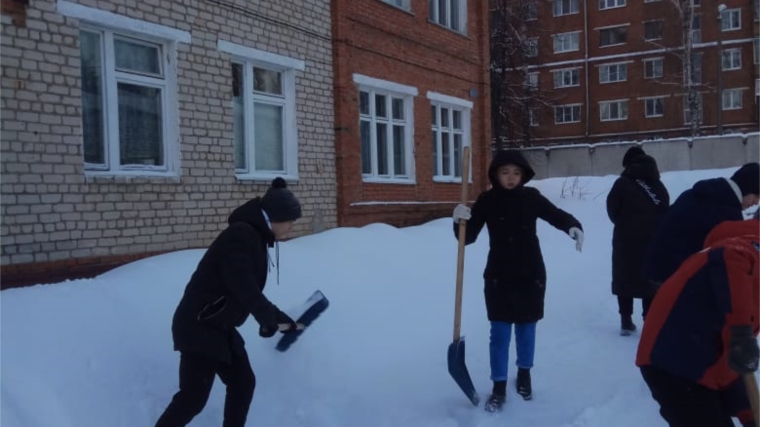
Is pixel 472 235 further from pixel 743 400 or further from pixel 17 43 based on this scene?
pixel 17 43

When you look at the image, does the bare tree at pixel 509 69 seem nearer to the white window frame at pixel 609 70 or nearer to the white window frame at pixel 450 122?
the white window frame at pixel 450 122

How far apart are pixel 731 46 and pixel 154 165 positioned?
41308 mm

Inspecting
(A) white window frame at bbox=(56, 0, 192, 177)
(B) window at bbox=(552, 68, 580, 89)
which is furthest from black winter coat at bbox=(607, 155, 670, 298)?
(B) window at bbox=(552, 68, 580, 89)

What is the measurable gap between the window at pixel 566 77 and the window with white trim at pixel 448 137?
3211 cm

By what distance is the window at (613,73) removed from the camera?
42469 millimetres

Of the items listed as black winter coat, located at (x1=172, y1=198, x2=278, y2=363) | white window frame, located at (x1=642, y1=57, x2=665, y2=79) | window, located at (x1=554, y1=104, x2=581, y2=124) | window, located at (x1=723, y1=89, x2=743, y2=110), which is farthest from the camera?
window, located at (x1=554, y1=104, x2=581, y2=124)

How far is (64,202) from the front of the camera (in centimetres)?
618

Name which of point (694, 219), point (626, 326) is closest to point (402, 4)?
point (626, 326)

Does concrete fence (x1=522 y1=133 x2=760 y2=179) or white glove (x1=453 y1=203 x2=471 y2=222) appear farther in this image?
concrete fence (x1=522 y1=133 x2=760 y2=179)

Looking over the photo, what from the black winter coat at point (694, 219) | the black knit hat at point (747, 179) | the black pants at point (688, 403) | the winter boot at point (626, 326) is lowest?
the winter boot at point (626, 326)

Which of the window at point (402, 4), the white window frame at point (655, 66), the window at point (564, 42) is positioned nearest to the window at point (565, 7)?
the window at point (564, 42)

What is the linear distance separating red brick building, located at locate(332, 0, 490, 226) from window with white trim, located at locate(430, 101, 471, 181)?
0.02 meters

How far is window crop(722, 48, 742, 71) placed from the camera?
132ft

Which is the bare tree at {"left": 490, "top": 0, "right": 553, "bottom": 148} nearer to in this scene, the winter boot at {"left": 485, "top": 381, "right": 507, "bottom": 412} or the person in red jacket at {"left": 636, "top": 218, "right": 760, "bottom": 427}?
the winter boot at {"left": 485, "top": 381, "right": 507, "bottom": 412}
